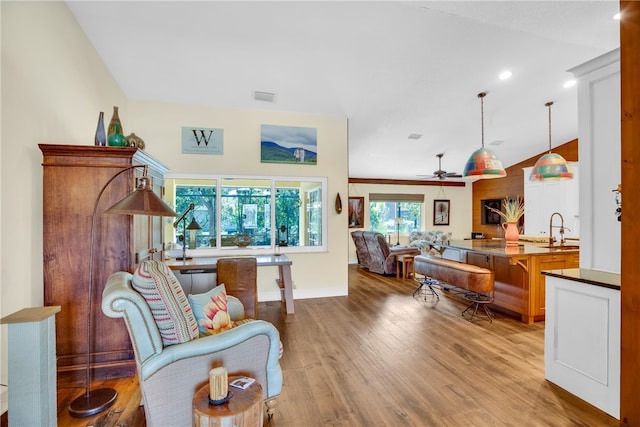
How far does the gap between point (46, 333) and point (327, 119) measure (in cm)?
426

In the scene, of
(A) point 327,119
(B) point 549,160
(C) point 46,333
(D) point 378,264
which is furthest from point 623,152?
(D) point 378,264

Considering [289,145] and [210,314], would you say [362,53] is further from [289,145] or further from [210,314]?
[210,314]

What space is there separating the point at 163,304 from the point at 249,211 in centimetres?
323

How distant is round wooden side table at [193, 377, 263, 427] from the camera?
51.4 inches

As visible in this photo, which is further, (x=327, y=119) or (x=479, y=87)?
(x=327, y=119)

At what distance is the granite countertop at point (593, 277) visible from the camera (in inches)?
80.4

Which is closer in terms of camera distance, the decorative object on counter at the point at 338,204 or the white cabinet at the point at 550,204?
the decorative object on counter at the point at 338,204

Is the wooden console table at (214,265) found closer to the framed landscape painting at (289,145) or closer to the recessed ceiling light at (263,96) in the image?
the framed landscape painting at (289,145)

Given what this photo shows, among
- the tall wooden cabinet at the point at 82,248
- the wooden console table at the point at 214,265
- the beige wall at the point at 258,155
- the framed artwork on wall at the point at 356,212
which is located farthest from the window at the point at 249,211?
the framed artwork on wall at the point at 356,212

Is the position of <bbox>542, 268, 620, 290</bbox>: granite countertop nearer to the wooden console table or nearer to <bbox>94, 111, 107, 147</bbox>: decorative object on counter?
the wooden console table

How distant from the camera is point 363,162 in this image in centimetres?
779

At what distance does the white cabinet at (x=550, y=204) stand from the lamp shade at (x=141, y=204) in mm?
7187

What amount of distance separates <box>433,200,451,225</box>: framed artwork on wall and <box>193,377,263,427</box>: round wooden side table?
9229mm

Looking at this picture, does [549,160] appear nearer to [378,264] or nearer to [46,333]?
[378,264]
